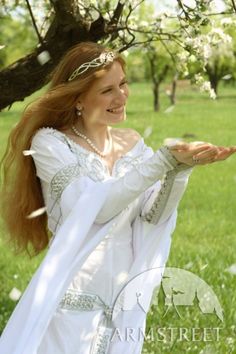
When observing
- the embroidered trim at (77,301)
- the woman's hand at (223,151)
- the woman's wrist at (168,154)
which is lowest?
the embroidered trim at (77,301)

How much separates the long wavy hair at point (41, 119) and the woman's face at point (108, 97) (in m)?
0.03

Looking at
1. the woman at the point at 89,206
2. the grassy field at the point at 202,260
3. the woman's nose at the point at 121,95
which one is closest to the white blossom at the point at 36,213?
the woman at the point at 89,206

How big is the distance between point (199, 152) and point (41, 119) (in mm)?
803

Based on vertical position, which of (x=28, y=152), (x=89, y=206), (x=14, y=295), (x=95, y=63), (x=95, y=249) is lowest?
(x=14, y=295)

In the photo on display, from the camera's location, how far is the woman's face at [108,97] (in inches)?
127

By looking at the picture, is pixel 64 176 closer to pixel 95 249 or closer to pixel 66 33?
pixel 95 249

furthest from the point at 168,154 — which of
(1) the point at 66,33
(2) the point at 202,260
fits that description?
(2) the point at 202,260

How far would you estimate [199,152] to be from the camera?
2.80 metres

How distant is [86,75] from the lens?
3.23 meters

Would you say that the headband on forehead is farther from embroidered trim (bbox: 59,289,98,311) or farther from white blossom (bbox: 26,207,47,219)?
embroidered trim (bbox: 59,289,98,311)

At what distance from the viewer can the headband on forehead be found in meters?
3.22

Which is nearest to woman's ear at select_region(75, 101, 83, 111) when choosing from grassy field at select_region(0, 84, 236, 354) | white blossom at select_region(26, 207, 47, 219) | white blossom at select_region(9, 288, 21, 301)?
white blossom at select_region(26, 207, 47, 219)

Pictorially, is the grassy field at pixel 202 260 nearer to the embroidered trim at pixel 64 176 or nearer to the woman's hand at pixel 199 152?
the embroidered trim at pixel 64 176

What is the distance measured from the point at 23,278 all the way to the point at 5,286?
0.22 metres
